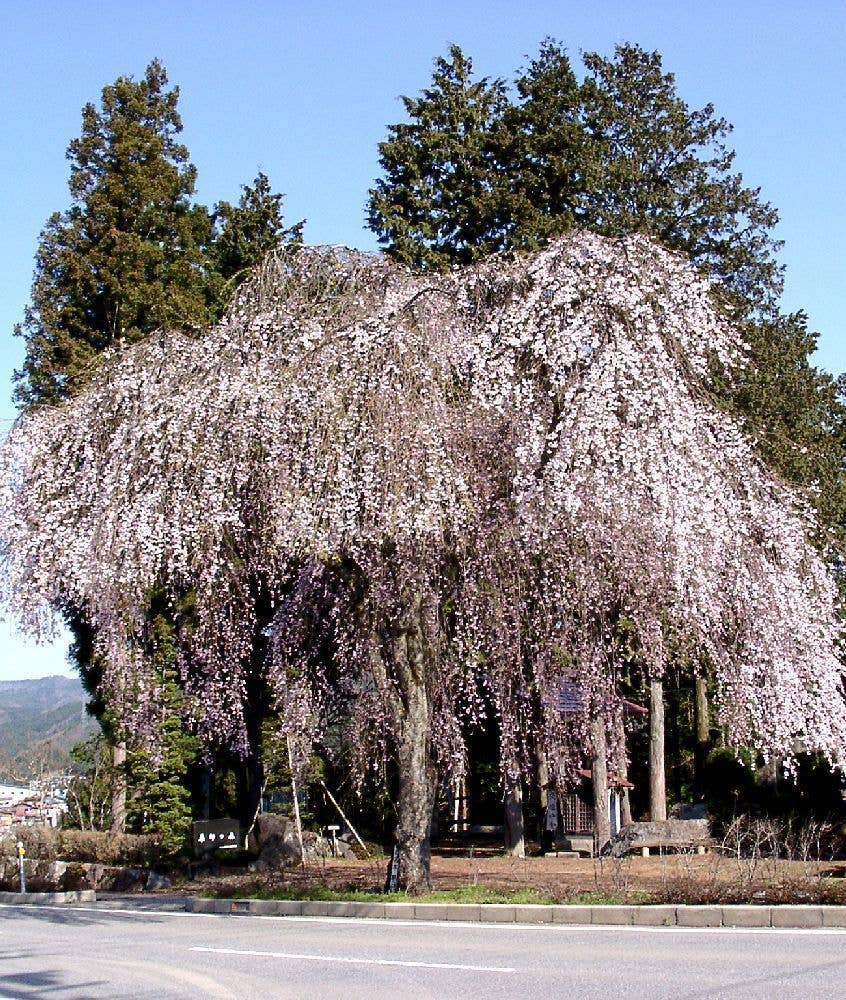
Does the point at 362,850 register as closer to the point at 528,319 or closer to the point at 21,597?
the point at 21,597

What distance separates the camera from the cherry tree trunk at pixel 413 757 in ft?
51.1

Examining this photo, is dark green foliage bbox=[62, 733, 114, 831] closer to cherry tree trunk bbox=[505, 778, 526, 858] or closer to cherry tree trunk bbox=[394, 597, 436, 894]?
cherry tree trunk bbox=[505, 778, 526, 858]

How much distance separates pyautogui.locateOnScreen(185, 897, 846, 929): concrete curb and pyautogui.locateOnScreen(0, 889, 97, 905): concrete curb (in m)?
5.54

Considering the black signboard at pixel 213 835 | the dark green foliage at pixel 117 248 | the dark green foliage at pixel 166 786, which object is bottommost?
the black signboard at pixel 213 835

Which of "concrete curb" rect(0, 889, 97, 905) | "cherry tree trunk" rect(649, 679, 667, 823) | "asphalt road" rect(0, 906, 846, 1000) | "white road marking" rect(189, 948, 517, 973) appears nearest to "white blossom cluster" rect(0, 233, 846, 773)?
"asphalt road" rect(0, 906, 846, 1000)

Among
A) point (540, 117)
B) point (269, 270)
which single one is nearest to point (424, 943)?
point (269, 270)

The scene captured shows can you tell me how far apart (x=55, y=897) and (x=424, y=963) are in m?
13.0

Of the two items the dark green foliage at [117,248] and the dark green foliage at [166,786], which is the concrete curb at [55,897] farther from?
the dark green foliage at [117,248]

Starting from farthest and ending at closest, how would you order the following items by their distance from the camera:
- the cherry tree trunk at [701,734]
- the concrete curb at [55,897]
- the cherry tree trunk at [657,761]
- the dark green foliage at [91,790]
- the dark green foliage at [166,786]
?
the dark green foliage at [91,790] → the cherry tree trunk at [701,734] → the cherry tree trunk at [657,761] → the dark green foliage at [166,786] → the concrete curb at [55,897]

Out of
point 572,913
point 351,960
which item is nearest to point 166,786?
point 572,913

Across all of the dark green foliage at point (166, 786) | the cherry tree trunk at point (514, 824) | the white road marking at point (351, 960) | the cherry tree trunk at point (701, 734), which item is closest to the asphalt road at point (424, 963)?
the white road marking at point (351, 960)

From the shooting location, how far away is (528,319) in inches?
596

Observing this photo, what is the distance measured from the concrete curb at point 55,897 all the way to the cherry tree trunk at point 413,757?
764 centimetres

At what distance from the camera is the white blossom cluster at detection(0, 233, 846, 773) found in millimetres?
14297
